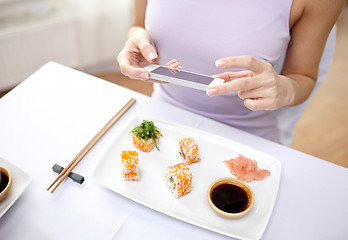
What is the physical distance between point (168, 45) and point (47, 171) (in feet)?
2.09

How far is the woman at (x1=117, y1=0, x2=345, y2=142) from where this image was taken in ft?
3.34

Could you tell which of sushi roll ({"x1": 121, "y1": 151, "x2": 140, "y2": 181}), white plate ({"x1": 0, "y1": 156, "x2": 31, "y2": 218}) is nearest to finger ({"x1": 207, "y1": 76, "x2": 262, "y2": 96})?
sushi roll ({"x1": 121, "y1": 151, "x2": 140, "y2": 181})

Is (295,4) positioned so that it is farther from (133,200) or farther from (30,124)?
(30,124)

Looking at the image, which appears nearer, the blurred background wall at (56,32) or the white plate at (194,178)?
the white plate at (194,178)

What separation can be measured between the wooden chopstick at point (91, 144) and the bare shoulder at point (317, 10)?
67 centimetres

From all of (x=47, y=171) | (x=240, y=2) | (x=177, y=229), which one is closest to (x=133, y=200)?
(x=177, y=229)

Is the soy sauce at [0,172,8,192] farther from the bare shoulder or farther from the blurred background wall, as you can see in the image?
the blurred background wall

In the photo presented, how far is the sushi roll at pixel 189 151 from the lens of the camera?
1018 mm

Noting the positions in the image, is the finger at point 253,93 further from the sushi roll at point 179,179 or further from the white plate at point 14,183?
the white plate at point 14,183

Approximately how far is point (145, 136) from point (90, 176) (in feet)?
0.71

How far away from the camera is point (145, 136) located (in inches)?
41.2

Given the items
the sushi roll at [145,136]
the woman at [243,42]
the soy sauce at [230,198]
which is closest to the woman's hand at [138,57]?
the woman at [243,42]

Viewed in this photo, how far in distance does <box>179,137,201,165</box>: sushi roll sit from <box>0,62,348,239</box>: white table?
0.15 metres

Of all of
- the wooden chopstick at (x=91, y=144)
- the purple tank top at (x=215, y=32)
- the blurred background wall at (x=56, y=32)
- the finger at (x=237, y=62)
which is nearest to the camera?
the finger at (x=237, y=62)
